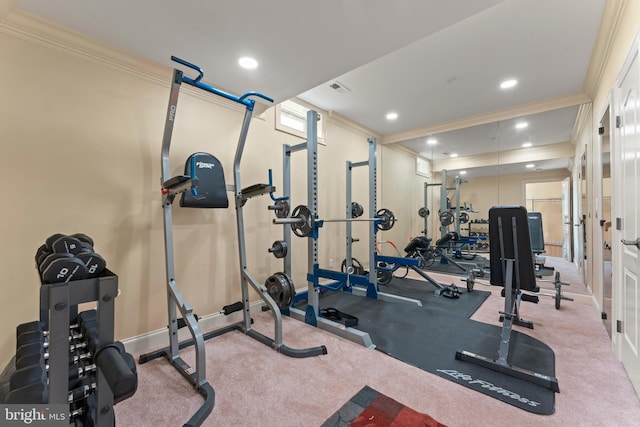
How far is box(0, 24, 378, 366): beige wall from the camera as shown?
1.91m

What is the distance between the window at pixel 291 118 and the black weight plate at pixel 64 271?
3.01 m

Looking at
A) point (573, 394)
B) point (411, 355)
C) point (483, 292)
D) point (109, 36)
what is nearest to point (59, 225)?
point (109, 36)

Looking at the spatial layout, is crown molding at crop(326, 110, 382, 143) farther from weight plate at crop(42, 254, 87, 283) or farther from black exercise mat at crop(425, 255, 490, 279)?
weight plate at crop(42, 254, 87, 283)

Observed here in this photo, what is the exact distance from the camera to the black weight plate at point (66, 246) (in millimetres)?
1265

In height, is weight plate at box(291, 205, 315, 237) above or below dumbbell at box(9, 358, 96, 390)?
above

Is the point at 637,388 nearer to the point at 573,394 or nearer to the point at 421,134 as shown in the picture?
the point at 573,394

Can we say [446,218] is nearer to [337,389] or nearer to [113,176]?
[337,389]

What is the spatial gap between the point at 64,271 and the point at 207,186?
1690mm

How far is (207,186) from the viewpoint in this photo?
2.55 metres

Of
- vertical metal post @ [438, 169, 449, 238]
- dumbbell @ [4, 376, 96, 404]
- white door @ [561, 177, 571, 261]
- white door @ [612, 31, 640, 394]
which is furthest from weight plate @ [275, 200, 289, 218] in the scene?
white door @ [561, 177, 571, 261]

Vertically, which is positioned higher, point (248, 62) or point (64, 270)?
point (248, 62)

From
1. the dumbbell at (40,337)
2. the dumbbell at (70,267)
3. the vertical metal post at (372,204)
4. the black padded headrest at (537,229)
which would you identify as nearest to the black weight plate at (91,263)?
the dumbbell at (70,267)

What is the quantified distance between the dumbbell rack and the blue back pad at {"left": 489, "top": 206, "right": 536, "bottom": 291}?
106 inches

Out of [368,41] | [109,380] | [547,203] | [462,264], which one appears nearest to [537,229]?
[547,203]
